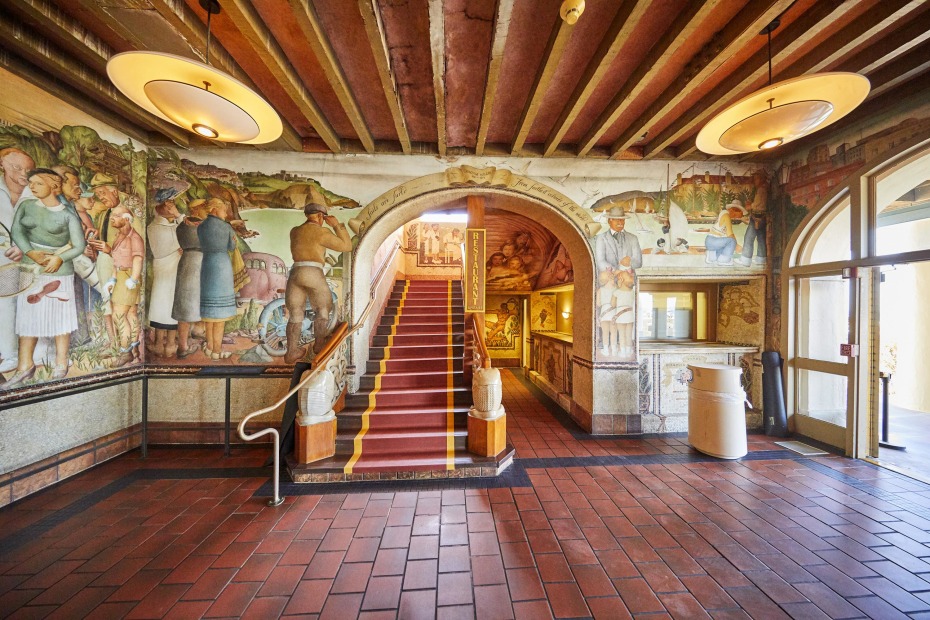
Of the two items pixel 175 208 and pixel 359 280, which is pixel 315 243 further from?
pixel 175 208

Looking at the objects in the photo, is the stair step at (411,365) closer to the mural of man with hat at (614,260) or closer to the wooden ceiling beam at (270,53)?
the mural of man with hat at (614,260)

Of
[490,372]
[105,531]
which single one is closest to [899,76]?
[490,372]

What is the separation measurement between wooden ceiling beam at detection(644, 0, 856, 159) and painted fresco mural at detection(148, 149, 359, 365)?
4315mm

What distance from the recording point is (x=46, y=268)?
11.0ft

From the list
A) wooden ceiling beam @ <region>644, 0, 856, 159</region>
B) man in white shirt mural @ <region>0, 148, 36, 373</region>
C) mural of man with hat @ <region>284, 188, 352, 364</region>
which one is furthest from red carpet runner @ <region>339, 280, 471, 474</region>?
wooden ceiling beam @ <region>644, 0, 856, 159</region>

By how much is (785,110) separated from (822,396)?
4355 mm

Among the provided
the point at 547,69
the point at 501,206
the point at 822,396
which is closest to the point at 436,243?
the point at 501,206

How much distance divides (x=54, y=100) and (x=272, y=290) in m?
2.72

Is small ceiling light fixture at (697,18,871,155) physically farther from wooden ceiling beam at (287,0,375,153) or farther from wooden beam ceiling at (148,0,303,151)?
wooden beam ceiling at (148,0,303,151)

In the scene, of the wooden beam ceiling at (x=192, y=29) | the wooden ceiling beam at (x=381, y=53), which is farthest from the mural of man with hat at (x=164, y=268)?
the wooden ceiling beam at (x=381, y=53)

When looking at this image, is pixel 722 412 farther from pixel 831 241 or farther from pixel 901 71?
pixel 901 71

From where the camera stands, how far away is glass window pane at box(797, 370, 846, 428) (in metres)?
4.34

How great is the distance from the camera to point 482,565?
7.55ft

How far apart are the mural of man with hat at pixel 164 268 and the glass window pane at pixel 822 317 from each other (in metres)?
8.76
